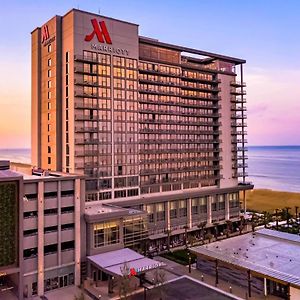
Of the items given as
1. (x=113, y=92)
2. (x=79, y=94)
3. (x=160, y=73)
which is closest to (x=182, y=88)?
A: (x=160, y=73)

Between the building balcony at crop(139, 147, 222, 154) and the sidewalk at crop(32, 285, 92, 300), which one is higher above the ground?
the building balcony at crop(139, 147, 222, 154)

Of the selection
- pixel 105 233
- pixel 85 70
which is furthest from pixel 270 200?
pixel 85 70

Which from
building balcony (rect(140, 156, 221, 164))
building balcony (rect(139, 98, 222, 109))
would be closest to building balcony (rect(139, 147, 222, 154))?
building balcony (rect(140, 156, 221, 164))

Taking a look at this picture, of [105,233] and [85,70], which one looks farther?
[85,70]

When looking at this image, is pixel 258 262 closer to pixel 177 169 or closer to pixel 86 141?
pixel 177 169

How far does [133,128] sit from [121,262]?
99.2 ft

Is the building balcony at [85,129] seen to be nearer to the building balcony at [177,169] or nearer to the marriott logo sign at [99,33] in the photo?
the building balcony at [177,169]

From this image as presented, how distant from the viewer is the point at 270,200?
150000 millimetres

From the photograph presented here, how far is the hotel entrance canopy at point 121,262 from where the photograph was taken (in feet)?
162

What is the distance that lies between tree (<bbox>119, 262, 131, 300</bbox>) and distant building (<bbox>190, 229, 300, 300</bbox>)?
49.2ft

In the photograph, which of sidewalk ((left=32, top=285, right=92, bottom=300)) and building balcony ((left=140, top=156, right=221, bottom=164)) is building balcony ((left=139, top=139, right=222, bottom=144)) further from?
sidewalk ((left=32, top=285, right=92, bottom=300))

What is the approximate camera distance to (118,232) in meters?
59.0

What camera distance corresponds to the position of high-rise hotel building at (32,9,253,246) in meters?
67.3

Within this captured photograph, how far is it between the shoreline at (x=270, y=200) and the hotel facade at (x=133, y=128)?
4246 cm
